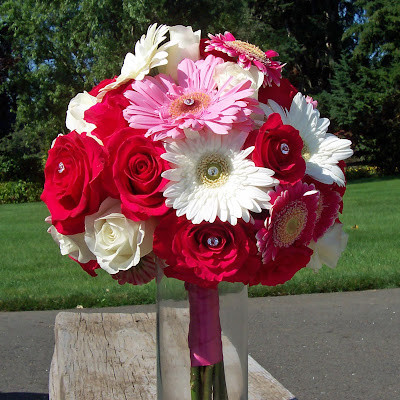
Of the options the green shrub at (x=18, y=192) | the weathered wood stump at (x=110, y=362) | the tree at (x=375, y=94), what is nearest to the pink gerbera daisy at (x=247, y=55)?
the weathered wood stump at (x=110, y=362)

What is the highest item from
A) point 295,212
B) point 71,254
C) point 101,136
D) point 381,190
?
point 101,136

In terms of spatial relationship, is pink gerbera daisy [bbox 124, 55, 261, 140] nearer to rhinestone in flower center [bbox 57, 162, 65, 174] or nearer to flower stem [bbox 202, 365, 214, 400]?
rhinestone in flower center [bbox 57, 162, 65, 174]

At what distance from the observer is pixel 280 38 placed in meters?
28.2

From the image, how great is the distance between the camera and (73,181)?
1.41 metres

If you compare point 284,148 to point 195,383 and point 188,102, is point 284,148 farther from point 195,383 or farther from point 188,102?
point 195,383

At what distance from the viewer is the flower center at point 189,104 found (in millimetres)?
1380

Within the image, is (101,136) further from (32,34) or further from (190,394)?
(32,34)

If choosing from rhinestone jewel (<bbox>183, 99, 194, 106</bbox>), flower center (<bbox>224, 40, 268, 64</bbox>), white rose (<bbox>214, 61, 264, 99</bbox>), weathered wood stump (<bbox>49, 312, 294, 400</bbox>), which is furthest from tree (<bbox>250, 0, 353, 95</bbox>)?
rhinestone jewel (<bbox>183, 99, 194, 106</bbox>)

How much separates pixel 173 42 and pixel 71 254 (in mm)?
568

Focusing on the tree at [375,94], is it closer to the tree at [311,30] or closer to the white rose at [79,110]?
the tree at [311,30]

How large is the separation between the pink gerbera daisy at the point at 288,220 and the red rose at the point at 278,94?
250 millimetres

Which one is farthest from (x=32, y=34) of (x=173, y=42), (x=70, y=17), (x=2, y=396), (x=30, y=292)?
(x=173, y=42)

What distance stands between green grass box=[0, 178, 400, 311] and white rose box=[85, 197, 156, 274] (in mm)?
4008

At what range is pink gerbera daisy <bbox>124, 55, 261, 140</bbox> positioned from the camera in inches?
52.4
